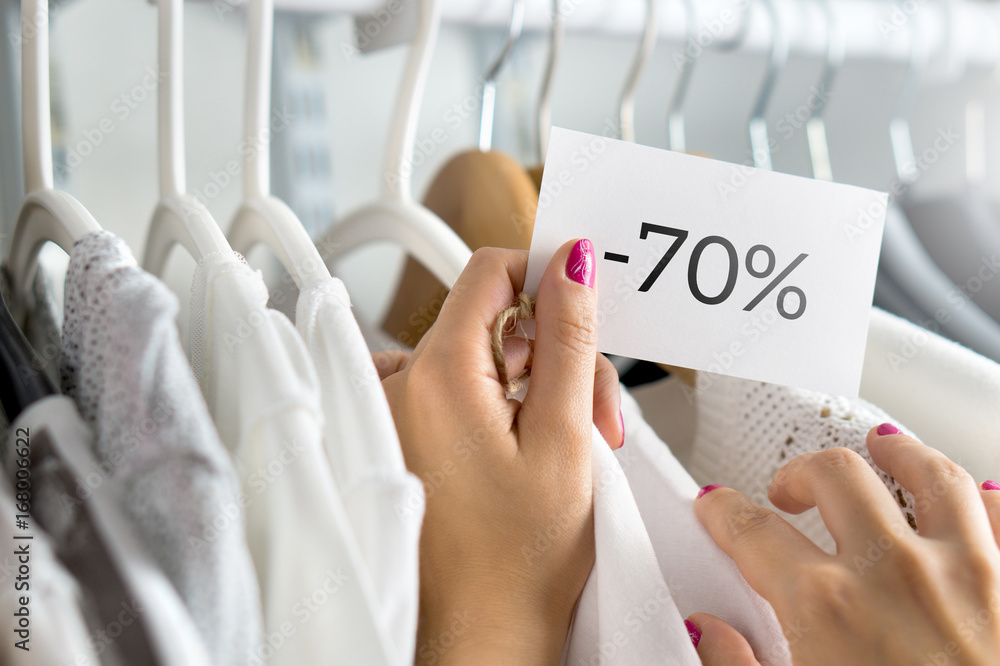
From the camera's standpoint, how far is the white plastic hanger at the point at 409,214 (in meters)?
0.45

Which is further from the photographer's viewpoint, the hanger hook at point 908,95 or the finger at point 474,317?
the hanger hook at point 908,95

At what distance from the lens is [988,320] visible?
0.67 m

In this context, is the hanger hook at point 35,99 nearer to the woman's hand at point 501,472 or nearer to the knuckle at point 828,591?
the woman's hand at point 501,472

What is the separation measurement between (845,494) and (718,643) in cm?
11

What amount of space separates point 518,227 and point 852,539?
36 cm

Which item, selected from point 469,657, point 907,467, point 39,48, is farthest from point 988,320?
point 39,48

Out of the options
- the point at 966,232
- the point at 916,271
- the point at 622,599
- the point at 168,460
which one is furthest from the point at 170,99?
the point at 966,232

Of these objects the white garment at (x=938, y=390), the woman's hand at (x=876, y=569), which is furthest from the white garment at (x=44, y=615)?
the white garment at (x=938, y=390)

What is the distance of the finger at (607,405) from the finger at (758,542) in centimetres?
7

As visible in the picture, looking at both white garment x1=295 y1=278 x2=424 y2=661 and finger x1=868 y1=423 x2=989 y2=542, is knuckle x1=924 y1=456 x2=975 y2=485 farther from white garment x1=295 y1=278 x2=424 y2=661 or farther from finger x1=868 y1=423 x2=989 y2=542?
white garment x1=295 y1=278 x2=424 y2=661

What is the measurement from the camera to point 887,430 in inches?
17.0

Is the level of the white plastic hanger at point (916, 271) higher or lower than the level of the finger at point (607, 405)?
higher

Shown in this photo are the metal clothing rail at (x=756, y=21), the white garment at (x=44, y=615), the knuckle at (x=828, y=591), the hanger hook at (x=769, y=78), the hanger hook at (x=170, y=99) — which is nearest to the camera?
the white garment at (x=44, y=615)

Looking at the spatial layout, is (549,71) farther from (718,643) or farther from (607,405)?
(718,643)
